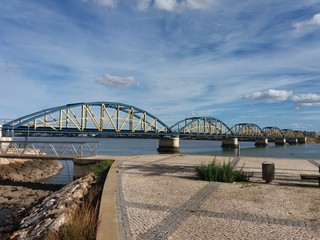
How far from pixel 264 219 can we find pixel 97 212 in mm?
3446

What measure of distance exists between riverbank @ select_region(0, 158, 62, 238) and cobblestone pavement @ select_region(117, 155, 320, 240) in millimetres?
4899

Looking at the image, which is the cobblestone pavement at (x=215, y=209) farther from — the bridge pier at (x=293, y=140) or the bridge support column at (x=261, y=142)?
the bridge pier at (x=293, y=140)

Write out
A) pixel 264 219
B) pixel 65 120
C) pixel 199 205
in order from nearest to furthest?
pixel 264 219 → pixel 199 205 → pixel 65 120

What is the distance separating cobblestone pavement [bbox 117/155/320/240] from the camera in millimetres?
6113

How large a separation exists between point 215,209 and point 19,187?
1567 centimetres

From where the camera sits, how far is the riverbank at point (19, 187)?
1369cm

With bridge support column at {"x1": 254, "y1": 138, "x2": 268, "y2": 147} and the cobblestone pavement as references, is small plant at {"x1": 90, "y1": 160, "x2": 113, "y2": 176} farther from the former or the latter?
bridge support column at {"x1": 254, "y1": 138, "x2": 268, "y2": 147}

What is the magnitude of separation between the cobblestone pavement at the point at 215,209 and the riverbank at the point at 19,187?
4.90m

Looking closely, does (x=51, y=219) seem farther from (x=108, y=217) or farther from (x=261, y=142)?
(x=261, y=142)

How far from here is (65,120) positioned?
7831cm

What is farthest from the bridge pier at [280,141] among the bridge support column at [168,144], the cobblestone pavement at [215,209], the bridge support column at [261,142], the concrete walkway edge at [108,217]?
the concrete walkway edge at [108,217]

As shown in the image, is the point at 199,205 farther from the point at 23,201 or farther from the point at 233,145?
the point at 233,145

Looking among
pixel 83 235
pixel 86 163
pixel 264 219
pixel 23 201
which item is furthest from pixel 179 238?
pixel 86 163

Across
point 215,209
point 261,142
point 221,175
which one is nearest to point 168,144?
point 261,142
